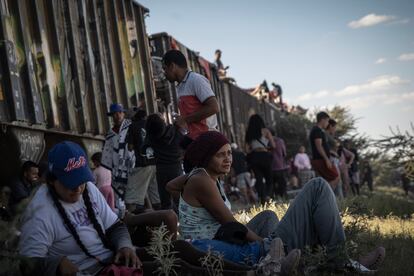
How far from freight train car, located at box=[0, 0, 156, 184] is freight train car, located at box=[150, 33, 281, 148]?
36.2 inches

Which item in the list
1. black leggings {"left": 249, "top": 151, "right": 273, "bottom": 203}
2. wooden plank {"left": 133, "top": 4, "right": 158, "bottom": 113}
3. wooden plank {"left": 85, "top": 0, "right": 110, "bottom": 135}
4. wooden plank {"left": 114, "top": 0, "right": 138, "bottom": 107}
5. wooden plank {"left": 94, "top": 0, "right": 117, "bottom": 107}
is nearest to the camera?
wooden plank {"left": 85, "top": 0, "right": 110, "bottom": 135}

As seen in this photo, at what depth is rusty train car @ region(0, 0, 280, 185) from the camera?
668cm

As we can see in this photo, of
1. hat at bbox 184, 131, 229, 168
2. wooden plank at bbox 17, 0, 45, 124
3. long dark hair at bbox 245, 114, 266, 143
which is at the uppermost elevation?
wooden plank at bbox 17, 0, 45, 124

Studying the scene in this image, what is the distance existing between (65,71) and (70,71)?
28 centimetres

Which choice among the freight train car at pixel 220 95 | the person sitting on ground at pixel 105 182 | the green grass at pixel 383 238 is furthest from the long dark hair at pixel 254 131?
the person sitting on ground at pixel 105 182

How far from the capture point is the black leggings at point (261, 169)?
404 inches

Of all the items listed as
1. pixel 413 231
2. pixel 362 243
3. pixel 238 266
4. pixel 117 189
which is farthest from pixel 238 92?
pixel 238 266

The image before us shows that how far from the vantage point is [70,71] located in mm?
8609

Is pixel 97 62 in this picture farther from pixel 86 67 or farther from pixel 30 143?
pixel 30 143

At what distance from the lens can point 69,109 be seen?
27.0 ft

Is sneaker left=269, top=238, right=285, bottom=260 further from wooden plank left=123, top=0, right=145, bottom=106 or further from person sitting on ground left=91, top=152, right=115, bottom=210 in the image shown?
wooden plank left=123, top=0, right=145, bottom=106

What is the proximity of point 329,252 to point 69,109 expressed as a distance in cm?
514

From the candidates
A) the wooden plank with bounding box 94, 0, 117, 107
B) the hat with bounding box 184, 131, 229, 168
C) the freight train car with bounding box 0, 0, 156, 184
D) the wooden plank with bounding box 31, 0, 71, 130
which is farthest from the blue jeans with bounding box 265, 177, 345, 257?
the wooden plank with bounding box 94, 0, 117, 107

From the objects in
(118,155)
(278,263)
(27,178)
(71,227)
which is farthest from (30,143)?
(278,263)
